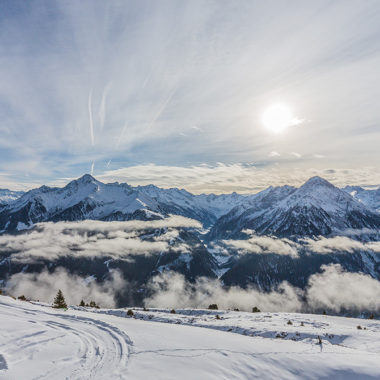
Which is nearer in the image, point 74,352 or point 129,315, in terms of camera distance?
point 74,352

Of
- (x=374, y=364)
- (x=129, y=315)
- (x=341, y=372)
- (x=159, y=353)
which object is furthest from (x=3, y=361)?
(x=129, y=315)

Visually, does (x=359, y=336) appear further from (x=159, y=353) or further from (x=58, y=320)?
(x=58, y=320)

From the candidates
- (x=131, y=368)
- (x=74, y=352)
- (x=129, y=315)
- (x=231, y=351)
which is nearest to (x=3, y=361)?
(x=74, y=352)

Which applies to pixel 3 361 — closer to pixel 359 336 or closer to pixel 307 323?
pixel 359 336

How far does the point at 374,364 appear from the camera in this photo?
39.2ft

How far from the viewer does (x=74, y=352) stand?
11.7m

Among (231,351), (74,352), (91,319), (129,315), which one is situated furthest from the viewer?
(129,315)

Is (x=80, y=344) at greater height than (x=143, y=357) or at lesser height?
lesser

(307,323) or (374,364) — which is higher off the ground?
(374,364)

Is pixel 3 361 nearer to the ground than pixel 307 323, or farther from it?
farther from it

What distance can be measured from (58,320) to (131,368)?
11624 millimetres

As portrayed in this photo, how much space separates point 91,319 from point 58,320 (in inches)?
94.0

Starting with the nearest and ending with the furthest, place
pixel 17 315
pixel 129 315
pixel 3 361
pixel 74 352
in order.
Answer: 1. pixel 3 361
2. pixel 74 352
3. pixel 17 315
4. pixel 129 315

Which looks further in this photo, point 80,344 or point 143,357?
point 80,344
